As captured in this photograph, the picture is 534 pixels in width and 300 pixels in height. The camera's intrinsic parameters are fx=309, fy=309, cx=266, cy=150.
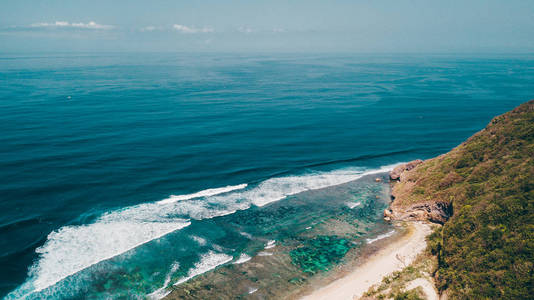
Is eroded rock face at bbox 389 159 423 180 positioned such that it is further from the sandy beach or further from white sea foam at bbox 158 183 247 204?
white sea foam at bbox 158 183 247 204

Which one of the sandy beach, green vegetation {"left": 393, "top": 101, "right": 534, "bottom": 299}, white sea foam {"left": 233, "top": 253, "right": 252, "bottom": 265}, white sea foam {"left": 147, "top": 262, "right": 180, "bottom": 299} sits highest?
green vegetation {"left": 393, "top": 101, "right": 534, "bottom": 299}

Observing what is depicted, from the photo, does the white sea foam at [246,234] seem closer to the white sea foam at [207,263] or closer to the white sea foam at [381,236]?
the white sea foam at [207,263]

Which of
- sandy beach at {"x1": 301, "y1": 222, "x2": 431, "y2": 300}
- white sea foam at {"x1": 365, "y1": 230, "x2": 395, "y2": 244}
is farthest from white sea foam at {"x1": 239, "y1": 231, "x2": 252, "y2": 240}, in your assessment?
white sea foam at {"x1": 365, "y1": 230, "x2": 395, "y2": 244}

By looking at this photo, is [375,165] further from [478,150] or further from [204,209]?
[204,209]

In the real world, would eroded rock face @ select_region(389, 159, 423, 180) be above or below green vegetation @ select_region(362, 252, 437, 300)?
above

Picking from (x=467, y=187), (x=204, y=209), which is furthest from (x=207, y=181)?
(x=467, y=187)

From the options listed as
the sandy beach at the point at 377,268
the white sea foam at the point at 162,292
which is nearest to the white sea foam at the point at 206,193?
the white sea foam at the point at 162,292
